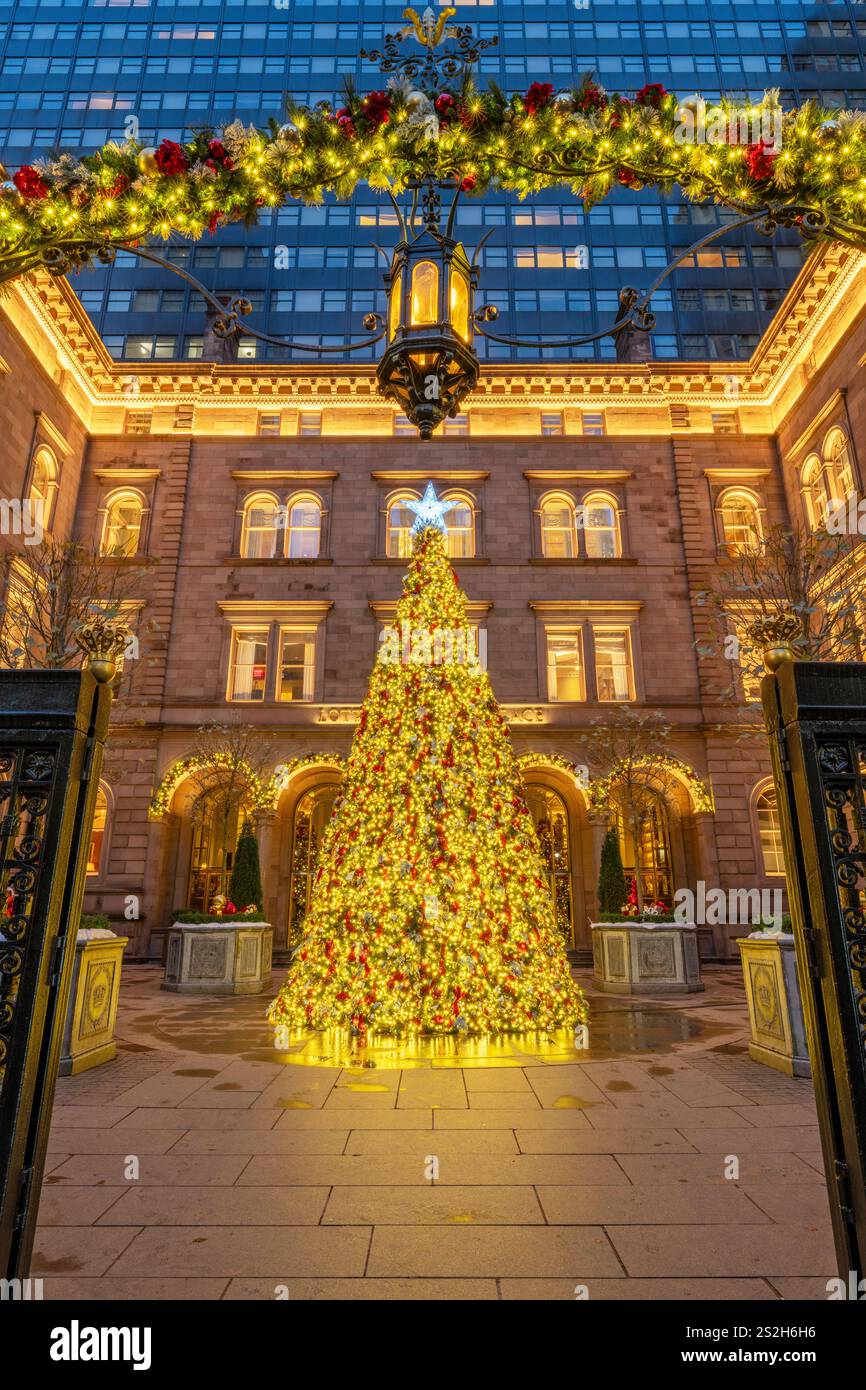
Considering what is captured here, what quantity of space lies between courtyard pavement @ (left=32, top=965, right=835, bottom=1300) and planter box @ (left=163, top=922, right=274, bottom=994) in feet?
19.6

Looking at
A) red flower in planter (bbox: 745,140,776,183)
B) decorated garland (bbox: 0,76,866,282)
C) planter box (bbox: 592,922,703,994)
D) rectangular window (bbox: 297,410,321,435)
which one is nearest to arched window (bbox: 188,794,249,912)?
planter box (bbox: 592,922,703,994)

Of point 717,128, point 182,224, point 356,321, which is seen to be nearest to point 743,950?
point 717,128

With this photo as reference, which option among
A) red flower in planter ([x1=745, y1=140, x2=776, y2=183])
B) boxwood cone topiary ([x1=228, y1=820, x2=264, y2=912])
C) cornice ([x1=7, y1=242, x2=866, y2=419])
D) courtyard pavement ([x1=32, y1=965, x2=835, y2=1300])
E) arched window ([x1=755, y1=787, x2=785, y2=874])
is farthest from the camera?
cornice ([x1=7, y1=242, x2=866, y2=419])

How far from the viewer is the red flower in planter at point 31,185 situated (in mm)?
3785

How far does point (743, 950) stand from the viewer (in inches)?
342

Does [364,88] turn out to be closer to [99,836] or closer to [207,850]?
[207,850]

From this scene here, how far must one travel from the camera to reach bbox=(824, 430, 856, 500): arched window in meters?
18.4

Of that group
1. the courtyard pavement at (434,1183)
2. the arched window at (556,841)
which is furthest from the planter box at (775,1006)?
the arched window at (556,841)

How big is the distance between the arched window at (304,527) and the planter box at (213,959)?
1237cm

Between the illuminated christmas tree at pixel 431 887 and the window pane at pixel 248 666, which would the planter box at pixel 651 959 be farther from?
the window pane at pixel 248 666

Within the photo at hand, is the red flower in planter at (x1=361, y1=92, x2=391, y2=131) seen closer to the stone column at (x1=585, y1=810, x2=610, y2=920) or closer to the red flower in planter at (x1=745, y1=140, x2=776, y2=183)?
the red flower in planter at (x1=745, y1=140, x2=776, y2=183)

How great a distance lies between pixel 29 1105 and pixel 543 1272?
233 cm

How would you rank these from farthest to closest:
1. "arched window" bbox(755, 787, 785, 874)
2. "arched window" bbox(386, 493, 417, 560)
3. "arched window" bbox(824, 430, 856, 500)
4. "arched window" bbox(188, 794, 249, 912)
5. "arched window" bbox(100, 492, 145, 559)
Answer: "arched window" bbox(386, 493, 417, 560)
"arched window" bbox(100, 492, 145, 559)
"arched window" bbox(188, 794, 249, 912)
"arched window" bbox(755, 787, 785, 874)
"arched window" bbox(824, 430, 856, 500)

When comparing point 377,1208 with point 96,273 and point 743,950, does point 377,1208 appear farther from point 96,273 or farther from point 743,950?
point 96,273
